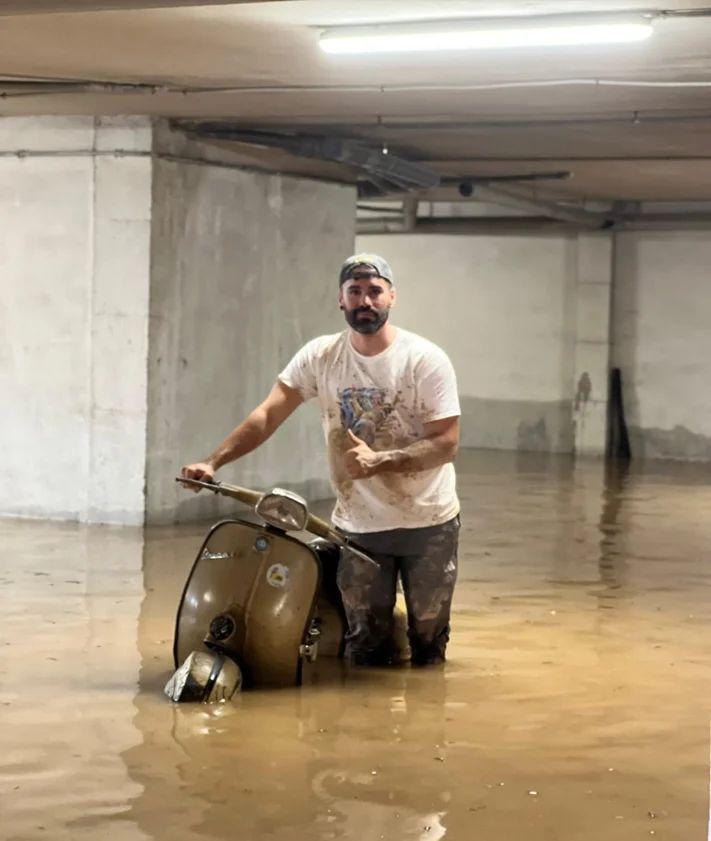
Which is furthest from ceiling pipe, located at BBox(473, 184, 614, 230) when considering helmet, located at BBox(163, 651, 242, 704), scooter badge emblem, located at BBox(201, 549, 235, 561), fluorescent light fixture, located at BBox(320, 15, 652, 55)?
helmet, located at BBox(163, 651, 242, 704)

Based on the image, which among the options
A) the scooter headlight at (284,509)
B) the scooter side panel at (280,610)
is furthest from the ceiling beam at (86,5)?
the scooter side panel at (280,610)

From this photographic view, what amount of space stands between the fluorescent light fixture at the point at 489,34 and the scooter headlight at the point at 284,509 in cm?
204

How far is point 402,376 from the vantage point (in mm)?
4988

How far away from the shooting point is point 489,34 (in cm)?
577

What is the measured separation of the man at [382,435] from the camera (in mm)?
4977

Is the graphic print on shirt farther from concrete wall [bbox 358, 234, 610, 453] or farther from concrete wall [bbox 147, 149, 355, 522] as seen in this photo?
concrete wall [bbox 358, 234, 610, 453]

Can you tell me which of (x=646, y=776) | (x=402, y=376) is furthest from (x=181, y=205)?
(x=646, y=776)

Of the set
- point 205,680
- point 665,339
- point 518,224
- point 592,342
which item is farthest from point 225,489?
point 665,339

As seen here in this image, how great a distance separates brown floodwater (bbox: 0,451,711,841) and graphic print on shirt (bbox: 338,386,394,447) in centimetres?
83

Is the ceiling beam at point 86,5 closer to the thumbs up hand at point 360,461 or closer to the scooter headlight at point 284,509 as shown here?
the thumbs up hand at point 360,461

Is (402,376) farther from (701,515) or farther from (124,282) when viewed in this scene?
(701,515)

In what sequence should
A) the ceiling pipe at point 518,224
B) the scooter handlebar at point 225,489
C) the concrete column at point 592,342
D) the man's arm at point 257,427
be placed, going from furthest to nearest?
1. the concrete column at point 592,342
2. the ceiling pipe at point 518,224
3. the man's arm at point 257,427
4. the scooter handlebar at point 225,489

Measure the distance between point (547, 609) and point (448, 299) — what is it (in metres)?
9.54

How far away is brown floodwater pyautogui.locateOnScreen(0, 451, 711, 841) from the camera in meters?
3.66
